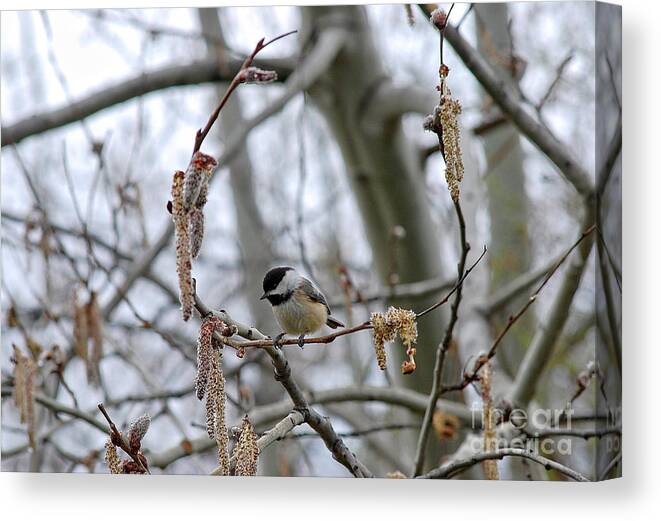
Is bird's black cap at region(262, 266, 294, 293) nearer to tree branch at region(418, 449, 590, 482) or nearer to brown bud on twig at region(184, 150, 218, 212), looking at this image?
tree branch at region(418, 449, 590, 482)

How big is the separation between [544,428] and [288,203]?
2.98ft

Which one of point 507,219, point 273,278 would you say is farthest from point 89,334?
point 507,219

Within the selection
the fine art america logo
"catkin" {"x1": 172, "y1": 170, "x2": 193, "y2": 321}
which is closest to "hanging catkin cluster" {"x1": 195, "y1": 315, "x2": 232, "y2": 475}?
"catkin" {"x1": 172, "y1": 170, "x2": 193, "y2": 321}

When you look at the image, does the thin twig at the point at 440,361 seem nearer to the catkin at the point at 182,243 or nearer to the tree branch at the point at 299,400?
the tree branch at the point at 299,400

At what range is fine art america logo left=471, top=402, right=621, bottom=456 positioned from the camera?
203 centimetres

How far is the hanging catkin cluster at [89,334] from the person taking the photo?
223 centimetres

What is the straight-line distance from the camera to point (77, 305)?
2.27m

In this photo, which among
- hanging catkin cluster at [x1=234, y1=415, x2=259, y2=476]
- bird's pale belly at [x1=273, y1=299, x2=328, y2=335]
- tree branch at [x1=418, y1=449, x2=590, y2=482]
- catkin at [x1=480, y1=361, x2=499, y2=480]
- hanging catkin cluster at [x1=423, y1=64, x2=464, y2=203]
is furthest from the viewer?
bird's pale belly at [x1=273, y1=299, x2=328, y2=335]

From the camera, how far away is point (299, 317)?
2012 mm

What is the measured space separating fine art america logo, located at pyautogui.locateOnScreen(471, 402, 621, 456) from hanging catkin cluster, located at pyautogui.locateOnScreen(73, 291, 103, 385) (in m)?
0.92

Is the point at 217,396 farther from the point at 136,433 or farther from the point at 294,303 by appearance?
the point at 294,303

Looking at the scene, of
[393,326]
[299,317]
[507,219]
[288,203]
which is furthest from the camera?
[507,219]

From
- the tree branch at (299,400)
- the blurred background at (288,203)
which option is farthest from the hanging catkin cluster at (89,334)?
the tree branch at (299,400)

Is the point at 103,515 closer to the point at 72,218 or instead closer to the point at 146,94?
the point at 72,218
